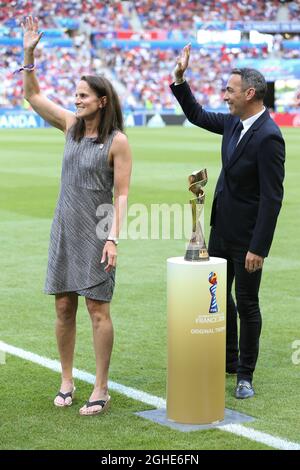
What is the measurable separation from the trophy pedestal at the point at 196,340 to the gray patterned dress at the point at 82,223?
1.59 feet

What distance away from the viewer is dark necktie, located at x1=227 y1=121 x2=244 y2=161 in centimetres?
575

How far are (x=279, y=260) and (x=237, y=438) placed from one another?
574cm

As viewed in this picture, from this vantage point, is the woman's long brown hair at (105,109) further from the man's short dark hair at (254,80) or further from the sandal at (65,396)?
the sandal at (65,396)

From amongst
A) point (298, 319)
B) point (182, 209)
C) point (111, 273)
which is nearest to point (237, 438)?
point (111, 273)

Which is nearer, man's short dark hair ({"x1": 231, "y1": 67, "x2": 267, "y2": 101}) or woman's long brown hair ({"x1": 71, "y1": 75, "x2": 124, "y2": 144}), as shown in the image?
woman's long brown hair ({"x1": 71, "y1": 75, "x2": 124, "y2": 144})

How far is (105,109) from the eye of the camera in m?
5.24

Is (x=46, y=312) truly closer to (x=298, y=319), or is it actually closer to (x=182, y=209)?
(x=298, y=319)

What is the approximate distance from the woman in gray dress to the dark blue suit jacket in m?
0.83

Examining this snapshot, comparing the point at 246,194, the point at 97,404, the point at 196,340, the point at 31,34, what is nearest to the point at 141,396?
the point at 97,404

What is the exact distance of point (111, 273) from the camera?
17.3 feet

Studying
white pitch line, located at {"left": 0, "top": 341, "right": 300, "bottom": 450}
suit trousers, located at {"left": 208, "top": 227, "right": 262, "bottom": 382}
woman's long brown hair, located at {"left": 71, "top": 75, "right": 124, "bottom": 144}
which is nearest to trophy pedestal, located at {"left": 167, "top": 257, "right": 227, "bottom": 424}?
white pitch line, located at {"left": 0, "top": 341, "right": 300, "bottom": 450}

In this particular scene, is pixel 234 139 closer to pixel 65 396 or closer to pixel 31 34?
pixel 31 34

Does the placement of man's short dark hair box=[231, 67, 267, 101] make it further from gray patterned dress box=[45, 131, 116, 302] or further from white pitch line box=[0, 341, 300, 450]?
white pitch line box=[0, 341, 300, 450]

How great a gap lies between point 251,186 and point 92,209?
1.08 metres
